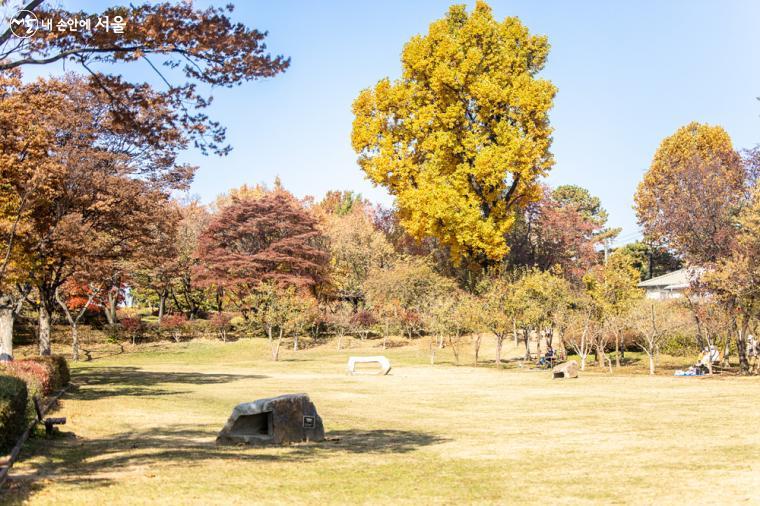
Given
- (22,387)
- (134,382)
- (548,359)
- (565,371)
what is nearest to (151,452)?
(22,387)

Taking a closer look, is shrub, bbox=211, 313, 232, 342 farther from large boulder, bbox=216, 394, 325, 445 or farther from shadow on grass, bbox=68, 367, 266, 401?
large boulder, bbox=216, 394, 325, 445

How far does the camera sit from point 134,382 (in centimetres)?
2545

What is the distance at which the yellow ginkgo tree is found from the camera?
38406 millimetres

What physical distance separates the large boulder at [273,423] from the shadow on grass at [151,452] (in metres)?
0.32

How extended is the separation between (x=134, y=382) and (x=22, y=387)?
14.1 m

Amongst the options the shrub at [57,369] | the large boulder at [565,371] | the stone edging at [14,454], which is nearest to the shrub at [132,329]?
the shrub at [57,369]

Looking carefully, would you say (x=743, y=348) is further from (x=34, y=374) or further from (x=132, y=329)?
(x=132, y=329)

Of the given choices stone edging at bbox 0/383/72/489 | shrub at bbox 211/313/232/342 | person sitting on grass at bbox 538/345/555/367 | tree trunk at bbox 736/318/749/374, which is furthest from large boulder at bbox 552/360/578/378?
shrub at bbox 211/313/232/342

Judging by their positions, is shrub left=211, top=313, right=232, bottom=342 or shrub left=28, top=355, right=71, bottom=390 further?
shrub left=211, top=313, right=232, bottom=342

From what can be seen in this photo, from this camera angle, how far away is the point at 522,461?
10.1 metres

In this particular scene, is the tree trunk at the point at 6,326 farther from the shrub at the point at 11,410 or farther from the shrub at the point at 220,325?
the shrub at the point at 220,325

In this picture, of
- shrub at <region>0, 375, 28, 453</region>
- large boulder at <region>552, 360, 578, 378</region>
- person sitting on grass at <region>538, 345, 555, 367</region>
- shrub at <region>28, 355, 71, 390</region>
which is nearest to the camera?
shrub at <region>0, 375, 28, 453</region>

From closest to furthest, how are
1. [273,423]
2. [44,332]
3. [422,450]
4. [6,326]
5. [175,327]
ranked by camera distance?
1. [422,450]
2. [273,423]
3. [6,326]
4. [44,332]
5. [175,327]

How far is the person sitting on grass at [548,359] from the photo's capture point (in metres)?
33.6
